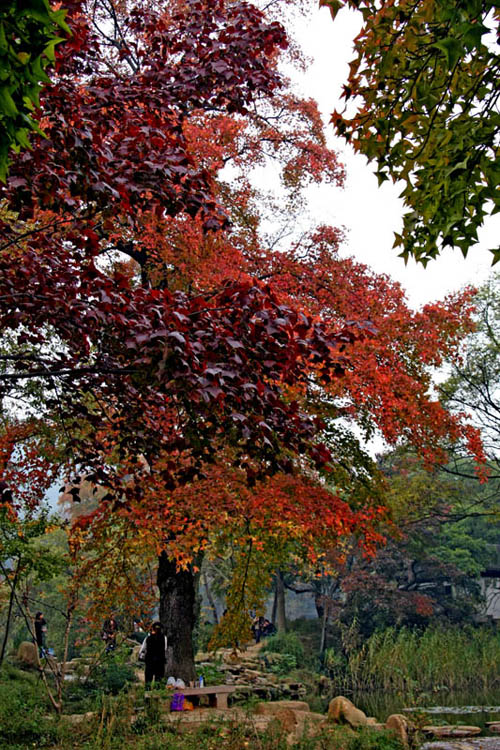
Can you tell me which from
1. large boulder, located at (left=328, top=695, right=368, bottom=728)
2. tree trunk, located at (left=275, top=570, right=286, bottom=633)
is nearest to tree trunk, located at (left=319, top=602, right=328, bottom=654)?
tree trunk, located at (left=275, top=570, right=286, bottom=633)

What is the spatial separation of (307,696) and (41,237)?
50.4 ft

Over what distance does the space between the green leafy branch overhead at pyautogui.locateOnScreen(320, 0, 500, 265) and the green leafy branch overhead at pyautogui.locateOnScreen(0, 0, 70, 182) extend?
2454mm

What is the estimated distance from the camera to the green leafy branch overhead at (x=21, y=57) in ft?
6.41

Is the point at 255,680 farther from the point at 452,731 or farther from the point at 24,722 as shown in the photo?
the point at 24,722

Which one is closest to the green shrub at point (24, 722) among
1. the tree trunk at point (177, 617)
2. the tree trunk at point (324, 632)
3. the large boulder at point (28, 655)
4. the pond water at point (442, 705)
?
the tree trunk at point (177, 617)

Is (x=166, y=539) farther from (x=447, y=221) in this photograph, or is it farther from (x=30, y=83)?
(x=30, y=83)

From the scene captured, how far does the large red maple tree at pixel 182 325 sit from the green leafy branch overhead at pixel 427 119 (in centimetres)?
93

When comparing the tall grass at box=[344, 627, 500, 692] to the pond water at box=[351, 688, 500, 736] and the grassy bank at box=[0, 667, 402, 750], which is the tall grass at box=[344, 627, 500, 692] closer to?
the pond water at box=[351, 688, 500, 736]

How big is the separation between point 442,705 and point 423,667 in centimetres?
257

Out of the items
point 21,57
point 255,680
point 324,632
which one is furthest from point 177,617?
point 324,632

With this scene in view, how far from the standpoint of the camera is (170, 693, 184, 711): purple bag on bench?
29.0ft

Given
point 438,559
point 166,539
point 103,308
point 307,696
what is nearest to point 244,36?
point 103,308

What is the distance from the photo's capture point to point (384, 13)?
4203 millimetres

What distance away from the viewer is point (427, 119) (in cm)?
433
